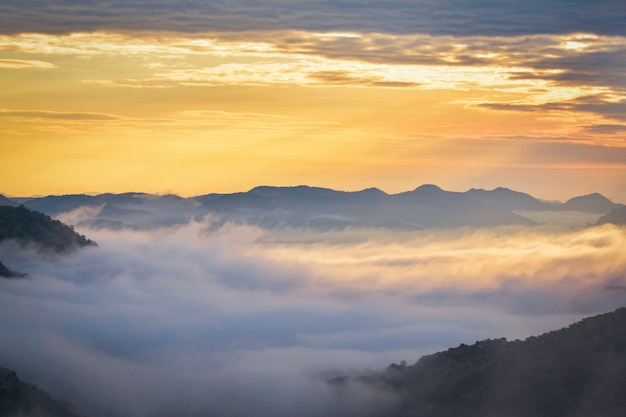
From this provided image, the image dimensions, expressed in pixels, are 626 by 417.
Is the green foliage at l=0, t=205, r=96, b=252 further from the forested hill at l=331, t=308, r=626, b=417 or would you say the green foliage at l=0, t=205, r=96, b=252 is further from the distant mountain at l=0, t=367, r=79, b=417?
the forested hill at l=331, t=308, r=626, b=417

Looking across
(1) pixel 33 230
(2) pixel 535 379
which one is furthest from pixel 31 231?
(2) pixel 535 379

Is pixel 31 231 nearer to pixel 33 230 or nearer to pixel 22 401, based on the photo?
pixel 33 230

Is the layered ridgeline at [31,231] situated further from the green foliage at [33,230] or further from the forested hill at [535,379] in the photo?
the forested hill at [535,379]

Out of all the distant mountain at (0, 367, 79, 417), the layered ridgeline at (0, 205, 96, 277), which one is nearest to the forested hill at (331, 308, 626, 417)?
the distant mountain at (0, 367, 79, 417)

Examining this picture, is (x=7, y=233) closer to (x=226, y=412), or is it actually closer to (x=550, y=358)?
(x=226, y=412)

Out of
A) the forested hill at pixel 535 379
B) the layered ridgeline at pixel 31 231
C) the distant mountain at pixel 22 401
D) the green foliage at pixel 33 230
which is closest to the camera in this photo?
the forested hill at pixel 535 379

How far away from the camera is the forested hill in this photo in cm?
10038

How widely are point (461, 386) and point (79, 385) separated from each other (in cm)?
6284

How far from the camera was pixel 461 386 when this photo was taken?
11319cm

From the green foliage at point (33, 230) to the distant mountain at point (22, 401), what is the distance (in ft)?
192

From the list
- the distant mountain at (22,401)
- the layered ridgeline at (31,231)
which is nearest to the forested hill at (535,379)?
the distant mountain at (22,401)

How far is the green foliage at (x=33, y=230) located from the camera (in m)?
166

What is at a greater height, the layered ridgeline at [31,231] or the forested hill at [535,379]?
the layered ridgeline at [31,231]

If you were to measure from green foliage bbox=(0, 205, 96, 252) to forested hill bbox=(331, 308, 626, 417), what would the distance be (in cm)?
8460
